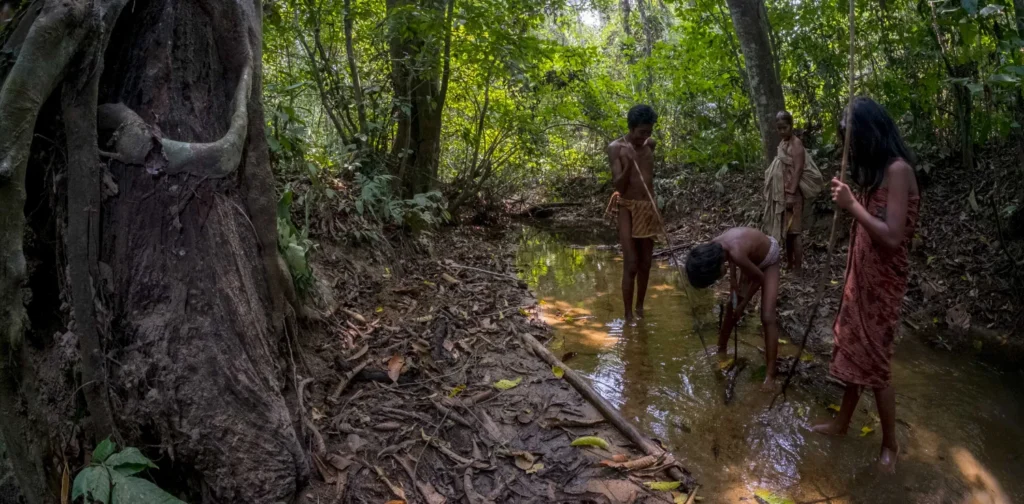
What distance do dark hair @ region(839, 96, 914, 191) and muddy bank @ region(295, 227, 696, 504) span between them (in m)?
1.83

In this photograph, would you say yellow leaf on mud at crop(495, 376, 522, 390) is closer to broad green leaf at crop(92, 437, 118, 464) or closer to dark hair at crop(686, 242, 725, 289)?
dark hair at crop(686, 242, 725, 289)

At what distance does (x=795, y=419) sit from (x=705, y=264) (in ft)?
3.65

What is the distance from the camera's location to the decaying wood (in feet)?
9.81

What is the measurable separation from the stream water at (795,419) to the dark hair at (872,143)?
4.89 feet

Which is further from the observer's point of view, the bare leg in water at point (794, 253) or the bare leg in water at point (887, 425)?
the bare leg in water at point (794, 253)

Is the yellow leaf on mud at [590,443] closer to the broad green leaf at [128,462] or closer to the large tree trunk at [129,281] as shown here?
the large tree trunk at [129,281]

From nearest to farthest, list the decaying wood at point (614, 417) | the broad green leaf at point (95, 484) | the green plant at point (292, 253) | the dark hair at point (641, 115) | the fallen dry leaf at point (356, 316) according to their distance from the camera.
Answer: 1. the broad green leaf at point (95, 484)
2. the decaying wood at point (614, 417)
3. the green plant at point (292, 253)
4. the fallen dry leaf at point (356, 316)
5. the dark hair at point (641, 115)

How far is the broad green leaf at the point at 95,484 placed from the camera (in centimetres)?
186

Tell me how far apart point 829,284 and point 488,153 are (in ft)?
19.1

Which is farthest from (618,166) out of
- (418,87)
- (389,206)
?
(418,87)

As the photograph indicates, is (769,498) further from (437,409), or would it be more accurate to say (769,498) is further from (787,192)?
(787,192)

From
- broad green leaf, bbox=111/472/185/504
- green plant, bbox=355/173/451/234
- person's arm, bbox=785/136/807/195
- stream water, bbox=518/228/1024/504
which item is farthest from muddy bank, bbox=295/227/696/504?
person's arm, bbox=785/136/807/195

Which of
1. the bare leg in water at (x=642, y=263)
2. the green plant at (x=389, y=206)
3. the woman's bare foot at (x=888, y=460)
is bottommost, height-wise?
the woman's bare foot at (x=888, y=460)

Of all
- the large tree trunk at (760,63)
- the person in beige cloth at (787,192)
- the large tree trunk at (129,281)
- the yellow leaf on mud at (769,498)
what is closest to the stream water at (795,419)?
the yellow leaf on mud at (769,498)
